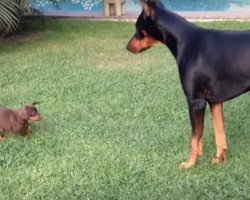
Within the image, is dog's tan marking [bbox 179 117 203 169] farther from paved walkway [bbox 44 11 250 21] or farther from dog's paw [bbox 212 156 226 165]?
paved walkway [bbox 44 11 250 21]

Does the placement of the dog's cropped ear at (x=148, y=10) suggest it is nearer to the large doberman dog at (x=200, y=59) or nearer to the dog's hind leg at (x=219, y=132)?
the large doberman dog at (x=200, y=59)

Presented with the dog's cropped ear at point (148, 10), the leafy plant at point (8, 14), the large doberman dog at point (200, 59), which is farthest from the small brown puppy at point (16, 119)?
the leafy plant at point (8, 14)

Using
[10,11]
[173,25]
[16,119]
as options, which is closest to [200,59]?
[173,25]

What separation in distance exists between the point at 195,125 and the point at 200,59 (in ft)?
1.71

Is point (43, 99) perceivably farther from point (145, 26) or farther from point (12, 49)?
point (12, 49)

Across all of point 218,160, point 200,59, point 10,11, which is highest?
point 200,59

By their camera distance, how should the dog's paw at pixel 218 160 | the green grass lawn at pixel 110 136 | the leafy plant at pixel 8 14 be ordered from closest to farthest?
the green grass lawn at pixel 110 136 → the dog's paw at pixel 218 160 → the leafy plant at pixel 8 14

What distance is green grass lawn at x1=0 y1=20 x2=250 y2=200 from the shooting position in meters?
3.99

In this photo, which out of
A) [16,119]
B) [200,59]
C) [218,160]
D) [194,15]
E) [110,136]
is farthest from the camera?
[194,15]

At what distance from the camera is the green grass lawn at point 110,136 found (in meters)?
3.99

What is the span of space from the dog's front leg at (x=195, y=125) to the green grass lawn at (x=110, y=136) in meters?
0.08

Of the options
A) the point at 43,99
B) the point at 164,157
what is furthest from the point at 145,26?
the point at 43,99

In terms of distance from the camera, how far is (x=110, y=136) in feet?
16.5

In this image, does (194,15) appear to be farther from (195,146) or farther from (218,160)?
(195,146)
